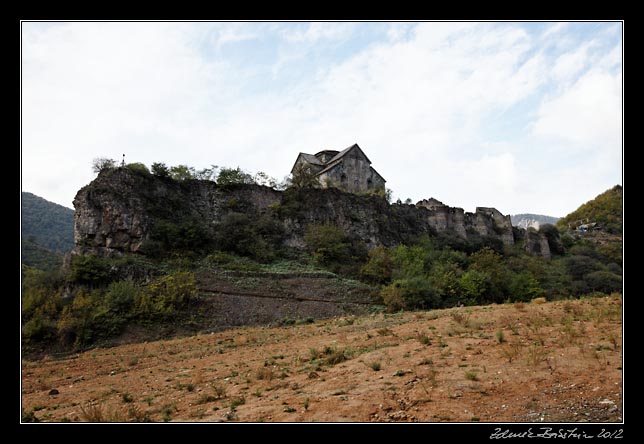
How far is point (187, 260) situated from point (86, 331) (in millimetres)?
9256

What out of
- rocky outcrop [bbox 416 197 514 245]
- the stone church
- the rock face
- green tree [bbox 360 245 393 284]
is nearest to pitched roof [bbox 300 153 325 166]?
the stone church

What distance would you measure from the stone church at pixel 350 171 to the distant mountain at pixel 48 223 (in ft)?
102

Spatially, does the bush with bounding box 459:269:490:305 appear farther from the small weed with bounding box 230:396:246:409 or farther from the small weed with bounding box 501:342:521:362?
the small weed with bounding box 230:396:246:409

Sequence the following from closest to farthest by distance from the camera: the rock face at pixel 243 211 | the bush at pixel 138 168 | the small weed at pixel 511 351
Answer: the small weed at pixel 511 351 < the rock face at pixel 243 211 < the bush at pixel 138 168

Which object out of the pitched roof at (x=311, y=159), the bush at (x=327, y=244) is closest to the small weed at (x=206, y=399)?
the bush at (x=327, y=244)

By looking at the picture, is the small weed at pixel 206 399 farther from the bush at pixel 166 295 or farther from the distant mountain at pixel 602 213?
the distant mountain at pixel 602 213

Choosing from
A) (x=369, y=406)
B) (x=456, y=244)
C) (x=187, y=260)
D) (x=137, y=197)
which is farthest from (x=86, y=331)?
(x=456, y=244)

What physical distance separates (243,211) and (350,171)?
59.8 feet

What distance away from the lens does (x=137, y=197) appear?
30359 millimetres

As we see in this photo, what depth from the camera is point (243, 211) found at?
1405 inches

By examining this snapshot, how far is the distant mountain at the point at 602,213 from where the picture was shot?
64.7m

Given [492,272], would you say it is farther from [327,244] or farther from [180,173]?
[180,173]

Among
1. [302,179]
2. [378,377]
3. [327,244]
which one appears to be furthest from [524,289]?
[378,377]
